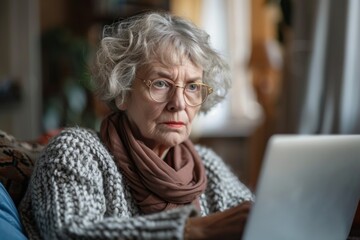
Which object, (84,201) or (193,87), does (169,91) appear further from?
(84,201)

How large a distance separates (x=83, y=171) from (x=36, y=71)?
3.80m

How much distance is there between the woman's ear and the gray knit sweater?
0.09 meters

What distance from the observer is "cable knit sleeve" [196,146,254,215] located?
161 cm

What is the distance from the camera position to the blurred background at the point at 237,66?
8.84 ft

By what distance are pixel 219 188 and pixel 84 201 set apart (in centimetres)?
45

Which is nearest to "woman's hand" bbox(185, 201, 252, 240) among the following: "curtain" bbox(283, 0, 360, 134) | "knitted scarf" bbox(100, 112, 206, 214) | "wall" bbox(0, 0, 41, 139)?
"knitted scarf" bbox(100, 112, 206, 214)

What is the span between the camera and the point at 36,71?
4.97 meters

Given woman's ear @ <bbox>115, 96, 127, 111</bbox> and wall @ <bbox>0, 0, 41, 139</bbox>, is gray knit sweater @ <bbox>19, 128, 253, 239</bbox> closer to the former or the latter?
woman's ear @ <bbox>115, 96, 127, 111</bbox>

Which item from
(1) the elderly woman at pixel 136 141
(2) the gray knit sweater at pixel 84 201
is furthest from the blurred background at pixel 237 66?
(2) the gray knit sweater at pixel 84 201

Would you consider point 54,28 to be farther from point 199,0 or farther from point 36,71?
point 199,0

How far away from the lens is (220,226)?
1.18m

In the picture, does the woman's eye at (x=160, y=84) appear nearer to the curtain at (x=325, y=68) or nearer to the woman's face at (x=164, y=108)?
the woman's face at (x=164, y=108)

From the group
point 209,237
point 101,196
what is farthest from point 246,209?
point 101,196

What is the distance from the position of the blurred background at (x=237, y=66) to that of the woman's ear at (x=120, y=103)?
1356mm
